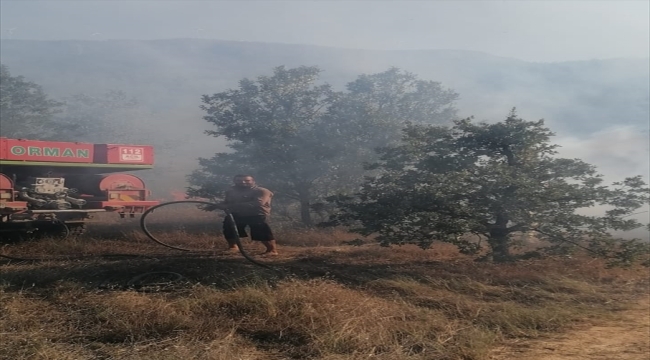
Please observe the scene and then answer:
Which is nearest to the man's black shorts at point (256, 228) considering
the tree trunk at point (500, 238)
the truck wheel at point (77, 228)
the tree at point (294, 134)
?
the tree trunk at point (500, 238)

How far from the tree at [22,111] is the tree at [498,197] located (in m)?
20.2

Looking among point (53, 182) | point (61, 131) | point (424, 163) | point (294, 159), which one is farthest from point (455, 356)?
point (61, 131)

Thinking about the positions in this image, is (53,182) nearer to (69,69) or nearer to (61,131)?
(61,131)

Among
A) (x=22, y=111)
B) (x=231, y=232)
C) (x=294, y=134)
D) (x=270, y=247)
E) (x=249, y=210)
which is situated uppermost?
(x=22, y=111)

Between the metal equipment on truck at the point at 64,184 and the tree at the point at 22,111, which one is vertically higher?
the tree at the point at 22,111

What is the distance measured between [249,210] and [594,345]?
4.94 meters

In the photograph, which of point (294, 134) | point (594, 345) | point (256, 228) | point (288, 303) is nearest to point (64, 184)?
point (256, 228)

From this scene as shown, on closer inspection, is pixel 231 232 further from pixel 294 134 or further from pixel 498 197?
pixel 294 134

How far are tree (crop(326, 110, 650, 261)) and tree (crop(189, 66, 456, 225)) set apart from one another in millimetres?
5349

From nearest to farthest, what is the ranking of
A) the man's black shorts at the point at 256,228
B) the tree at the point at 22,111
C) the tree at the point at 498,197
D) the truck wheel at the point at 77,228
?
the tree at the point at 498,197
the man's black shorts at the point at 256,228
the truck wheel at the point at 77,228
the tree at the point at 22,111

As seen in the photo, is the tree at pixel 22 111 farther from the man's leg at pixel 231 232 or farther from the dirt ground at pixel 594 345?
the dirt ground at pixel 594 345

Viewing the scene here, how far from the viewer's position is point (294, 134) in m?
13.3

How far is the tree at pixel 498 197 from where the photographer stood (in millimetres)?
7500

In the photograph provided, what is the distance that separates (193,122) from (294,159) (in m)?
40.2
